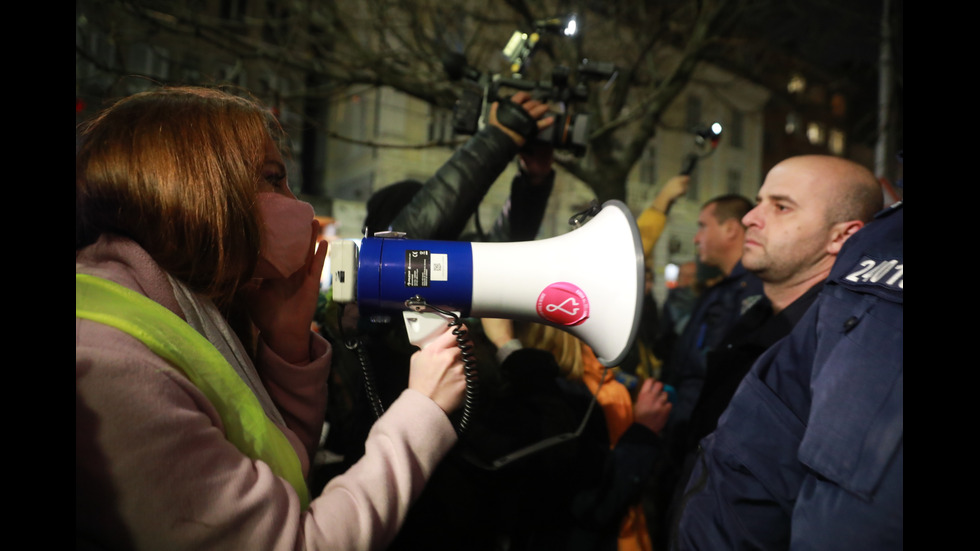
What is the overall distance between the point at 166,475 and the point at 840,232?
2.03 metres

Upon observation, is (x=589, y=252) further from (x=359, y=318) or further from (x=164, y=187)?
(x=164, y=187)

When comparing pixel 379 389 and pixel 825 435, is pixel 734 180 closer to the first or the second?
pixel 379 389

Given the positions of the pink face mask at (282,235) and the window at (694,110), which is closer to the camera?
the pink face mask at (282,235)

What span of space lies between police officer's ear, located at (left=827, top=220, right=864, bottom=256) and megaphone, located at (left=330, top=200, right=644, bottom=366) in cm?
102

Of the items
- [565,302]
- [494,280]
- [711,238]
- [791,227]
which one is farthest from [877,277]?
[711,238]

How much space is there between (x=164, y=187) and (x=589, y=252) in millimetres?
874

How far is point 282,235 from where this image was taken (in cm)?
120

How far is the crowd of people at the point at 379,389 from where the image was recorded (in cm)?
81

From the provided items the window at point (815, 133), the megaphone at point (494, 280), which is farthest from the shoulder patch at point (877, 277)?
the window at point (815, 133)

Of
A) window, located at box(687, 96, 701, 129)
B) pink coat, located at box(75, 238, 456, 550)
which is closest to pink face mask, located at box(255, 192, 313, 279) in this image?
pink coat, located at box(75, 238, 456, 550)

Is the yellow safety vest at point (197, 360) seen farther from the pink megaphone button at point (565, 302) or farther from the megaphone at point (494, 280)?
the pink megaphone button at point (565, 302)

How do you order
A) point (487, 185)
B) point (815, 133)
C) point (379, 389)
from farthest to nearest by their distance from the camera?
1. point (815, 133)
2. point (487, 185)
3. point (379, 389)

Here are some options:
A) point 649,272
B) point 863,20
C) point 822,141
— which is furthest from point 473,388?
point 822,141

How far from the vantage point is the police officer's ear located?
190cm
